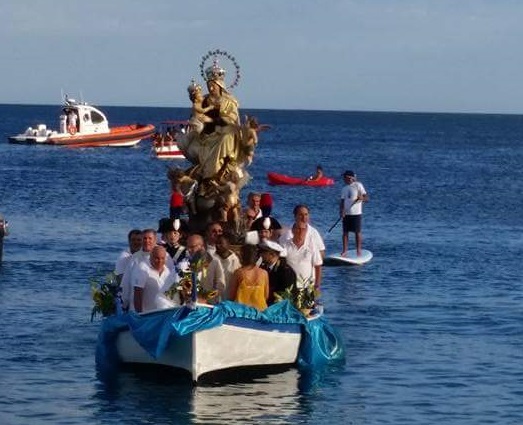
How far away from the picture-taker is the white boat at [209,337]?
18.1m

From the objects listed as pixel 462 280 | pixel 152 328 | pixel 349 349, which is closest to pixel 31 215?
pixel 462 280

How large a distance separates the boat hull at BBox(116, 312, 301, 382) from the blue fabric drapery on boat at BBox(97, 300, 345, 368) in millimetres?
98

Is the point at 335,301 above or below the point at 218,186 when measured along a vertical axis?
below

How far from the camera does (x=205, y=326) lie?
18.1 metres

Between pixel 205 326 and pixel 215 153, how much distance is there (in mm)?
3524

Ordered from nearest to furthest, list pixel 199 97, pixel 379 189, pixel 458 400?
pixel 458 400 → pixel 199 97 → pixel 379 189

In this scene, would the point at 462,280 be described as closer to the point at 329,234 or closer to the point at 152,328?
the point at 329,234

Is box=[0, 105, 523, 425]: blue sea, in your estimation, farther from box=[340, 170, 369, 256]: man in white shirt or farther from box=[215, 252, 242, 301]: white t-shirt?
box=[215, 252, 242, 301]: white t-shirt

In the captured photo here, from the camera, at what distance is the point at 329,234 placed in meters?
39.1

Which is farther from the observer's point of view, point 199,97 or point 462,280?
point 462,280

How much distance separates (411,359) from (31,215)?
81.7ft

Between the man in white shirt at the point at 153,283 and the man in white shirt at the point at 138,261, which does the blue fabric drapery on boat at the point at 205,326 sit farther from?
the man in white shirt at the point at 138,261

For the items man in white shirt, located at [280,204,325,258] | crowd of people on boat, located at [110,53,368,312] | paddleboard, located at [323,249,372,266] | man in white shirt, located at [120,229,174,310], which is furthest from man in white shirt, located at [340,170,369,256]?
man in white shirt, located at [120,229,174,310]

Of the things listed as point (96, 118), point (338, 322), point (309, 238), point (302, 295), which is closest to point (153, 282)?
point (302, 295)
